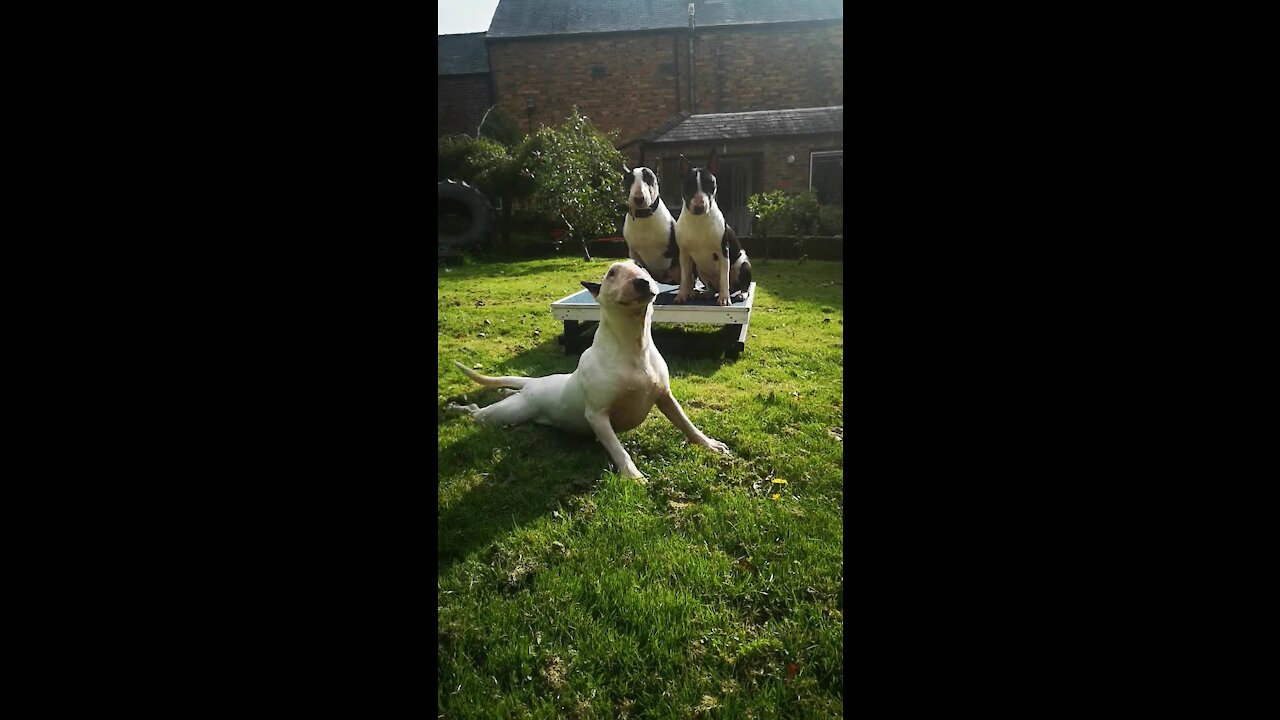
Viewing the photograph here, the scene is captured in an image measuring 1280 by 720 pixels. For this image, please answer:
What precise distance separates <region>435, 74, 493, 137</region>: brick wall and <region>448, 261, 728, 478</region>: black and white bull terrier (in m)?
0.74

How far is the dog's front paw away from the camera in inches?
92.6

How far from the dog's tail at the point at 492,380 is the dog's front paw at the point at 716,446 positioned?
89 cm

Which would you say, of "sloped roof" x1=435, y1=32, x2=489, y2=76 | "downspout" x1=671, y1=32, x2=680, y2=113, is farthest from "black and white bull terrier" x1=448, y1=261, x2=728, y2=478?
"downspout" x1=671, y1=32, x2=680, y2=113

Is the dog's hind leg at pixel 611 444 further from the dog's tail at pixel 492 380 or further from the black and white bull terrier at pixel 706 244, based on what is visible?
the black and white bull terrier at pixel 706 244

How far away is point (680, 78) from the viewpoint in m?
2.86

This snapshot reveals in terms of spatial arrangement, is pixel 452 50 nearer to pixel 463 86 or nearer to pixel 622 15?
pixel 463 86

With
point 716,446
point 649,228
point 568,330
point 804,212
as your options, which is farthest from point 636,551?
point 649,228

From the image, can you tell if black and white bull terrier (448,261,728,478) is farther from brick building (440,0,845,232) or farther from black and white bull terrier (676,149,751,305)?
black and white bull terrier (676,149,751,305)
